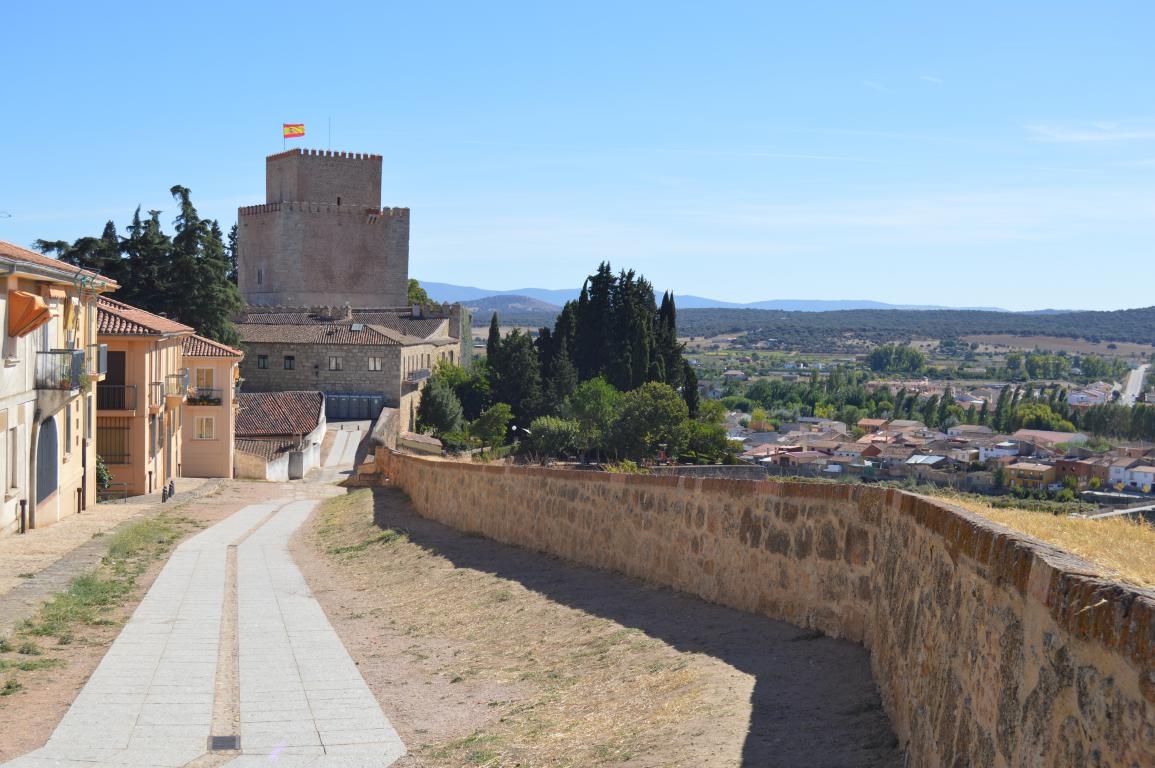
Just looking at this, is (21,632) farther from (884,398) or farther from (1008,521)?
(884,398)

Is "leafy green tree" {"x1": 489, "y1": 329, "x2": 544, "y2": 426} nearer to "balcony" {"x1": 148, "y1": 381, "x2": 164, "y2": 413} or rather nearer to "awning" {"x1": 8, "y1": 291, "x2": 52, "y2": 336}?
"balcony" {"x1": 148, "y1": 381, "x2": 164, "y2": 413}

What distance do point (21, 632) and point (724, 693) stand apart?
7.27 meters

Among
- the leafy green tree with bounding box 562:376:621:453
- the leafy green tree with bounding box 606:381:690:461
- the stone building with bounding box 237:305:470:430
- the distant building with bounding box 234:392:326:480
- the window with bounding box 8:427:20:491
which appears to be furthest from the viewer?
the stone building with bounding box 237:305:470:430

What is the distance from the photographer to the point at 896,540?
23.3ft

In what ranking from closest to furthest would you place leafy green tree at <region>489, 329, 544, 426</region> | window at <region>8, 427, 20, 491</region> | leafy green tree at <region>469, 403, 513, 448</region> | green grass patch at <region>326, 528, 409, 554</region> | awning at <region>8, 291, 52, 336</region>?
green grass patch at <region>326, 528, 409, 554</region>
awning at <region>8, 291, 52, 336</region>
window at <region>8, 427, 20, 491</region>
leafy green tree at <region>469, 403, 513, 448</region>
leafy green tree at <region>489, 329, 544, 426</region>

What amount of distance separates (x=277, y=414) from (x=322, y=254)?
3037 cm

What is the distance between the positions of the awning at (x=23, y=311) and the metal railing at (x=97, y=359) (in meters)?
6.36

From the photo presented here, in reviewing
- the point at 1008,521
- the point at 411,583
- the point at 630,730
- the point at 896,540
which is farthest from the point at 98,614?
the point at 1008,521

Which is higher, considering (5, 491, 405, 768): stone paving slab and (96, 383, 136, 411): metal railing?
(96, 383, 136, 411): metal railing

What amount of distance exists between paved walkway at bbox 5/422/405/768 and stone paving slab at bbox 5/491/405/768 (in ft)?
0.03

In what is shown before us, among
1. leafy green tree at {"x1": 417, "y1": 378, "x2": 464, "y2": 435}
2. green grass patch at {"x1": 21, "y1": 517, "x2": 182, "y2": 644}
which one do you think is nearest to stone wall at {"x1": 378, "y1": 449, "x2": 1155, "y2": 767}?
green grass patch at {"x1": 21, "y1": 517, "x2": 182, "y2": 644}

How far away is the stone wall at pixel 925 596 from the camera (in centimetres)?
345

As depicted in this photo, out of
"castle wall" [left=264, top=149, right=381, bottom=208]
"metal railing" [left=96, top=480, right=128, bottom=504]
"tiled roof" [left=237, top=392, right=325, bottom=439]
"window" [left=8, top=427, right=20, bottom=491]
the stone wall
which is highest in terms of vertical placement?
"castle wall" [left=264, top=149, right=381, bottom=208]

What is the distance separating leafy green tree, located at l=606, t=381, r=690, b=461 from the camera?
54000mm
